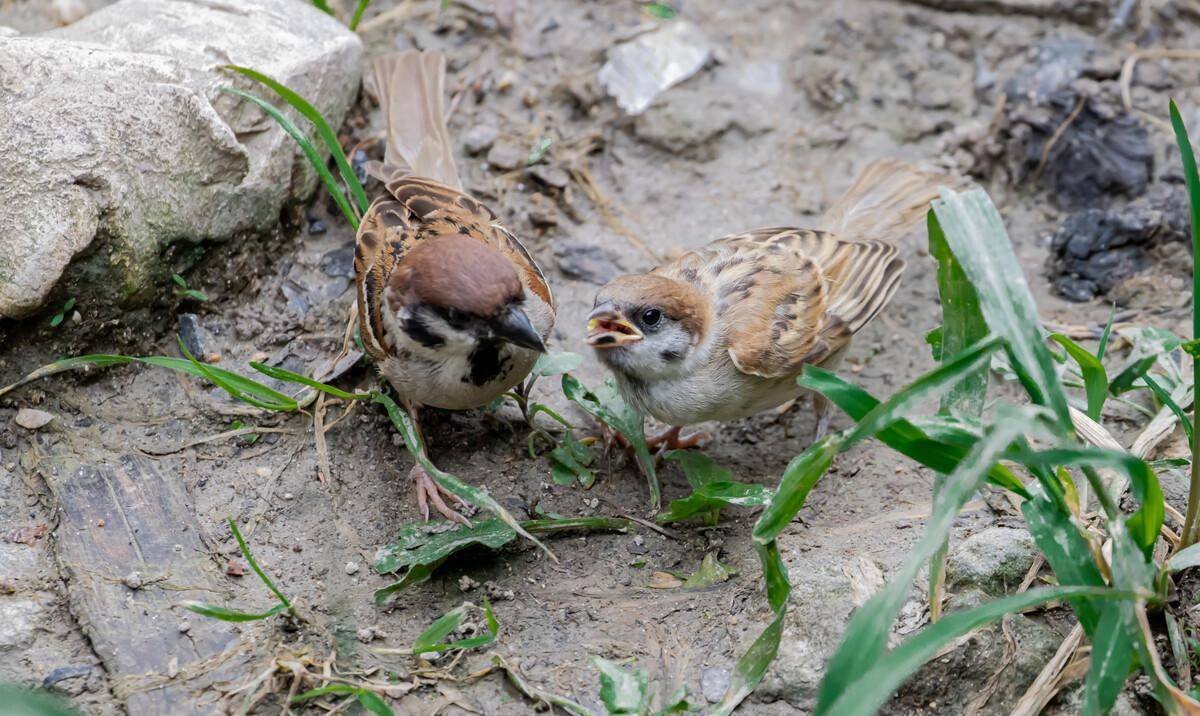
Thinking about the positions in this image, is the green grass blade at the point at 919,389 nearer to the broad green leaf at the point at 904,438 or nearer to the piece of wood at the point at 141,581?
the broad green leaf at the point at 904,438

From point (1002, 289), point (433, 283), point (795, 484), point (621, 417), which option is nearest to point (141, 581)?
point (433, 283)

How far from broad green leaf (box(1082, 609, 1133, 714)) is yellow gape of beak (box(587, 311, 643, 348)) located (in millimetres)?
1828

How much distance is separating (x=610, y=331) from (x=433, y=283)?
65 centimetres

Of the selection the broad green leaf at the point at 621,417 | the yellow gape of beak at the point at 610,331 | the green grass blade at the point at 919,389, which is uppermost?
the green grass blade at the point at 919,389

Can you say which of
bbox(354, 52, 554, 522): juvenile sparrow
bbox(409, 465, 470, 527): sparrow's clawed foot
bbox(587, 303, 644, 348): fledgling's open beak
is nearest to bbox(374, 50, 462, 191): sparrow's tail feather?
bbox(354, 52, 554, 522): juvenile sparrow

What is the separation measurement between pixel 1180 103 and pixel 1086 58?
0.50 metres

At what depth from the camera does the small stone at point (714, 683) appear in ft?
10.5

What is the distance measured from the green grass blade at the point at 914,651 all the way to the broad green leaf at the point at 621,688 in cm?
76

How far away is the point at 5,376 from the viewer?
12.9ft

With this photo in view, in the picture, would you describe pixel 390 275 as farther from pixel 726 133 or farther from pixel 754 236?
pixel 726 133

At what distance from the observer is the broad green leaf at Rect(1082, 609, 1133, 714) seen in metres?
2.60

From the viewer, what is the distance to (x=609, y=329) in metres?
3.96

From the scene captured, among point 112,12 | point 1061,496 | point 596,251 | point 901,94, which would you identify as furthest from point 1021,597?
point 112,12

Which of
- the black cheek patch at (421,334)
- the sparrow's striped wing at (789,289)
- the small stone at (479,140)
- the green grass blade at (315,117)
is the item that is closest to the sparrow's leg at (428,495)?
the black cheek patch at (421,334)
